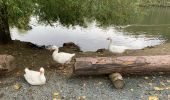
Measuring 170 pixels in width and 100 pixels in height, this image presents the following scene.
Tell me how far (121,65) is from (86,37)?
1414 cm

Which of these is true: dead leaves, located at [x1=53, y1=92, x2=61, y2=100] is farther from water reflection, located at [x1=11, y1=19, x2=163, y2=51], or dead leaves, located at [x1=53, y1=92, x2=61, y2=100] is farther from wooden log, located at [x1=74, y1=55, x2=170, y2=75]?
water reflection, located at [x1=11, y1=19, x2=163, y2=51]

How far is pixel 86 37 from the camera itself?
23500 mm

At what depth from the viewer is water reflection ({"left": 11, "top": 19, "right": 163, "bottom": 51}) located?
71.1 feet

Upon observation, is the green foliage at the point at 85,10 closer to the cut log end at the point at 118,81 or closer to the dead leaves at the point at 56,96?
the cut log end at the point at 118,81

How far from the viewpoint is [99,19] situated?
14.7m

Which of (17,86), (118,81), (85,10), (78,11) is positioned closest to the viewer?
(118,81)

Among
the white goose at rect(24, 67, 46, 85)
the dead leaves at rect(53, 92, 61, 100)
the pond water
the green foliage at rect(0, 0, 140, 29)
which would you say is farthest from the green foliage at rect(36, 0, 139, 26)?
the pond water

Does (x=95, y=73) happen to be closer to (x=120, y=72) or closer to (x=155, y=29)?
(x=120, y=72)

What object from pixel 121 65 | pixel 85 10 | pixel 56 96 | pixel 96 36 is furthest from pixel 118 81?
pixel 96 36

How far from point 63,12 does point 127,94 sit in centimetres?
638

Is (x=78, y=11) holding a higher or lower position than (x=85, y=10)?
lower

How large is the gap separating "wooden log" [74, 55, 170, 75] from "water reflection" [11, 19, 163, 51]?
34.5ft

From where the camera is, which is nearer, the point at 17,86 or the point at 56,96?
the point at 56,96

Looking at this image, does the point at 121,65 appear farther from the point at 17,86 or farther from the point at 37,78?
the point at 17,86
